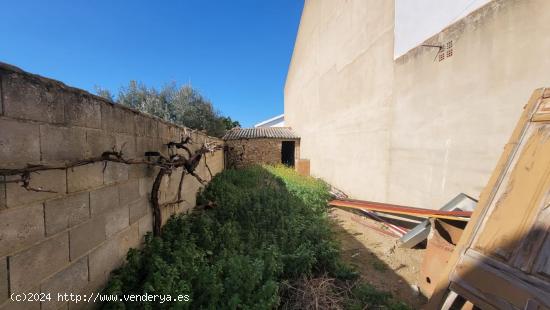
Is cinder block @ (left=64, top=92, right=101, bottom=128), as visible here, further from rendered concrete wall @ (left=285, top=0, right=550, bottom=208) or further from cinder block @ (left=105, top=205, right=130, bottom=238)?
rendered concrete wall @ (left=285, top=0, right=550, bottom=208)

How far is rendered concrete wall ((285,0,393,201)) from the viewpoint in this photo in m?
5.37

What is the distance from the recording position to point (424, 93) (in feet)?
13.9

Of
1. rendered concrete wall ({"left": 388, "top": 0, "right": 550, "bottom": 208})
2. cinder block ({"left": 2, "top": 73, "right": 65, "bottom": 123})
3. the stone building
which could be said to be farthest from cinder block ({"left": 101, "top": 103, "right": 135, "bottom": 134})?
the stone building

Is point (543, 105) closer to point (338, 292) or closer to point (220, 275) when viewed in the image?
point (338, 292)

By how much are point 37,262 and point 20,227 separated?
237 millimetres

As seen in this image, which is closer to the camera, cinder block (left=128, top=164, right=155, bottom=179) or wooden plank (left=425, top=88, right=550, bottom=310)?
wooden plank (left=425, top=88, right=550, bottom=310)

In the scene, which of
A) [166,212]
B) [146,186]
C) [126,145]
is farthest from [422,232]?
[126,145]

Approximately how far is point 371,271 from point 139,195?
10.4 ft

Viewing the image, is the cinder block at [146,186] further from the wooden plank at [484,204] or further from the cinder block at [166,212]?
the wooden plank at [484,204]

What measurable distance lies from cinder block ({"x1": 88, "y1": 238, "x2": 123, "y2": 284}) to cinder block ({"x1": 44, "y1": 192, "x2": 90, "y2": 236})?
1.00 ft

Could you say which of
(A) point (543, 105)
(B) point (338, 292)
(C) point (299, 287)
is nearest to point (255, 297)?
(C) point (299, 287)

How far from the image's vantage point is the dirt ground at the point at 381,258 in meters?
2.90

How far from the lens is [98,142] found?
173 cm

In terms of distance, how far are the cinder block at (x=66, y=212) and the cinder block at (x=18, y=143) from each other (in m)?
0.28
